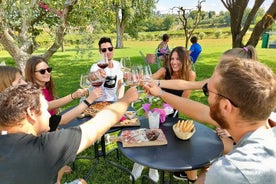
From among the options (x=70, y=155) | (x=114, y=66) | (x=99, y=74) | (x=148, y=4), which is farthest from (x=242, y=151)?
(x=148, y=4)

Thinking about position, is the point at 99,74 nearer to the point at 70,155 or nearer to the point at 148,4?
the point at 70,155

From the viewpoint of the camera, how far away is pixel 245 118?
1396mm

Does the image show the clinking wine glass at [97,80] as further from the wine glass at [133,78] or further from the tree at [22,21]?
the tree at [22,21]

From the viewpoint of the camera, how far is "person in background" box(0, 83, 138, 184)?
1360 mm

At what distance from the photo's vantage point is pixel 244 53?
2.96m

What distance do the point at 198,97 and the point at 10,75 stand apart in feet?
18.2

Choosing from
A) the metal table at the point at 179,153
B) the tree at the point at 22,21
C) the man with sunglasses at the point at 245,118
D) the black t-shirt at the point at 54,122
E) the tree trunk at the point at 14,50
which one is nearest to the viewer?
the man with sunglasses at the point at 245,118

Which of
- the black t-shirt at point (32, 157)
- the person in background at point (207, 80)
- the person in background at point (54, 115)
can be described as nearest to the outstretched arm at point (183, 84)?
the person in background at point (207, 80)

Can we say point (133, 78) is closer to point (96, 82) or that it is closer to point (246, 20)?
point (96, 82)

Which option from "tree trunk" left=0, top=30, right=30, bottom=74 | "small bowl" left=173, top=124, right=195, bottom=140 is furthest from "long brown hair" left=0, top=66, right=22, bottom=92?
"tree trunk" left=0, top=30, right=30, bottom=74

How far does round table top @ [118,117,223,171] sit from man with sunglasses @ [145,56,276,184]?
64 centimetres

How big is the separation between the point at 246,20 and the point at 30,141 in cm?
845

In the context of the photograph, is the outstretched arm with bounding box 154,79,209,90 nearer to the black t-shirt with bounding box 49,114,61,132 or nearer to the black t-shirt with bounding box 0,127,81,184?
the black t-shirt with bounding box 49,114,61,132

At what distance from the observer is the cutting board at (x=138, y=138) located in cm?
234
